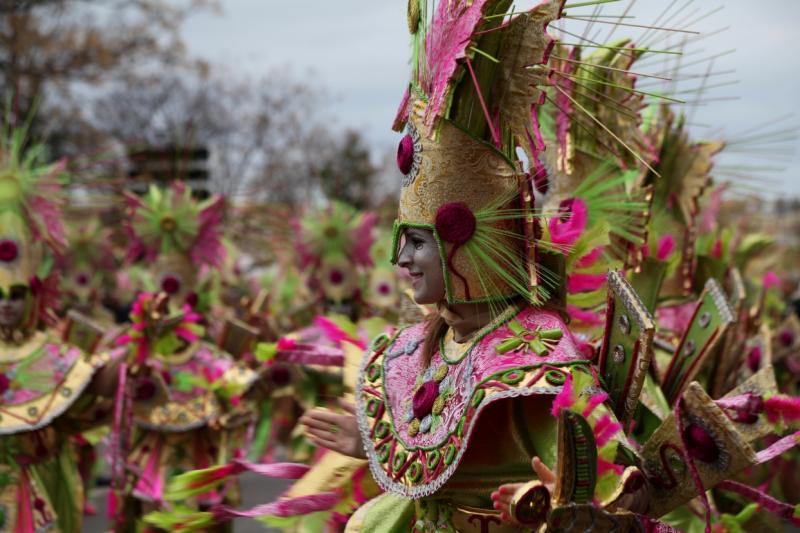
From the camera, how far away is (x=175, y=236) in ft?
26.8

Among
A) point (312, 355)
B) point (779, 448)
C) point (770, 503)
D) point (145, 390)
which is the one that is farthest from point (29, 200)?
point (779, 448)

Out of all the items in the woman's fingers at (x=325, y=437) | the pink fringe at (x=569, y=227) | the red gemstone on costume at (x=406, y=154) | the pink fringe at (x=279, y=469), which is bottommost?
the pink fringe at (x=279, y=469)

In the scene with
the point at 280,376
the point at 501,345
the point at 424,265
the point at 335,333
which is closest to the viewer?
the point at 501,345

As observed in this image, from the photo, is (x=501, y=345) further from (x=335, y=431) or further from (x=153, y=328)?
(x=153, y=328)

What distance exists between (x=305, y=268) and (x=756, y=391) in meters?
8.35

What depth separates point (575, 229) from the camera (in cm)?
340

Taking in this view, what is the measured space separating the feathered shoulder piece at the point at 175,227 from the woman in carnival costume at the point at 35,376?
2.22 metres

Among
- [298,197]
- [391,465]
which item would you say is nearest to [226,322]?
[391,465]

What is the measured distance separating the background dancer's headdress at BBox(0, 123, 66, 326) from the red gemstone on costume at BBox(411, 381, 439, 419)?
10.4 feet

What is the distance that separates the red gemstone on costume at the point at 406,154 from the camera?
3.23 m

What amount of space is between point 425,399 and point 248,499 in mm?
7048

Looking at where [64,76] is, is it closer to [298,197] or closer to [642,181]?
[298,197]

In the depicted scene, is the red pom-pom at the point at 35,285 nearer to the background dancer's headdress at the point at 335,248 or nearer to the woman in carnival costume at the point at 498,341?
the woman in carnival costume at the point at 498,341

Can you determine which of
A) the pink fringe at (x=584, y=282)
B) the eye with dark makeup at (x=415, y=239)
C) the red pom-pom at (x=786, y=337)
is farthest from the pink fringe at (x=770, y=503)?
the red pom-pom at (x=786, y=337)
